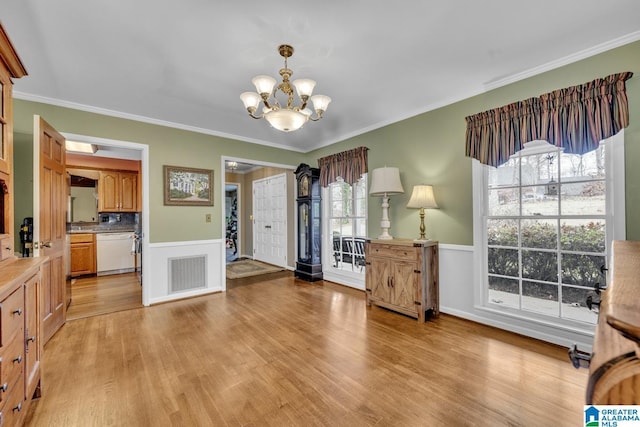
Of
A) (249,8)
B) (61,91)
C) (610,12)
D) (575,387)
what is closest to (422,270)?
(575,387)

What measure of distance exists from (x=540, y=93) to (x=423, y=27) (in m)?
1.45

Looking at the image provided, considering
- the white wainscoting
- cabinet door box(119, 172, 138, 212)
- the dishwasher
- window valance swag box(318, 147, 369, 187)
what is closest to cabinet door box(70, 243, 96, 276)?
the dishwasher

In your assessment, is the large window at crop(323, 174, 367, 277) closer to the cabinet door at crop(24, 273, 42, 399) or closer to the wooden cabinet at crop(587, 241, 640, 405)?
the cabinet door at crop(24, 273, 42, 399)

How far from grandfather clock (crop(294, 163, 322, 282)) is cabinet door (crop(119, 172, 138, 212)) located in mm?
3526

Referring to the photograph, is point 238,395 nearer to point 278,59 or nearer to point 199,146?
point 278,59

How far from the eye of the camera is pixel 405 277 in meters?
3.28

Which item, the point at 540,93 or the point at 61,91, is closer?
the point at 540,93

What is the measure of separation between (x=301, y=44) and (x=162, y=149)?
2.75m

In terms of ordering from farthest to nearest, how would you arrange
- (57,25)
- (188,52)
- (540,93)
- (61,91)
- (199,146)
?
(199,146) < (61,91) < (540,93) < (188,52) < (57,25)

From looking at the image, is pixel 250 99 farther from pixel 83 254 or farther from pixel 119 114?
pixel 83 254

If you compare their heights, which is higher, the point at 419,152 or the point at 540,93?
the point at 540,93

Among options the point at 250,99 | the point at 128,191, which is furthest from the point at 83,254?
the point at 250,99

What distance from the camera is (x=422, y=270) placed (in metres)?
3.14

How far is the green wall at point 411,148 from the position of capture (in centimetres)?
229
